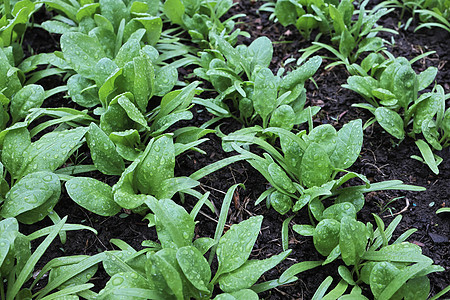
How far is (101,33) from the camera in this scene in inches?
87.7

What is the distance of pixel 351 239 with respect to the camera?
144 centimetres

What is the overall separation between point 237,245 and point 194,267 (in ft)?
0.62

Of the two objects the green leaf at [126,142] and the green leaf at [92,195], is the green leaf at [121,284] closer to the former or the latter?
the green leaf at [92,195]

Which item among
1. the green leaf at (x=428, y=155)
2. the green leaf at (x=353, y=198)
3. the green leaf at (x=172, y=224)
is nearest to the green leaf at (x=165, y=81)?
the green leaf at (x=172, y=224)

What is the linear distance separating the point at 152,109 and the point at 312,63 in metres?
0.86

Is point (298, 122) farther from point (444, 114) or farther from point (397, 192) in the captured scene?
point (444, 114)

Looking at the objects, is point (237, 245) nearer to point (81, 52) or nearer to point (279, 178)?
point (279, 178)

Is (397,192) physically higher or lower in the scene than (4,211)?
lower

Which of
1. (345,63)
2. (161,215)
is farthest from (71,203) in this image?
(345,63)

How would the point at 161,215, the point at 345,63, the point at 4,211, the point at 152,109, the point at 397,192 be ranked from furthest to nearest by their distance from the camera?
1. the point at 345,63
2. the point at 152,109
3. the point at 397,192
4. the point at 4,211
5. the point at 161,215

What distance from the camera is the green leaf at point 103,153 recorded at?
1699 millimetres

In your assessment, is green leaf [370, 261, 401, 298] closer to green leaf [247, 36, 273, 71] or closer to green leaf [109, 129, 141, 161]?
green leaf [109, 129, 141, 161]

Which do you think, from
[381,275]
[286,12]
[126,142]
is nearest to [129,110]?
[126,142]

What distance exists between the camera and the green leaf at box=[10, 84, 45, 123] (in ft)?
6.41
